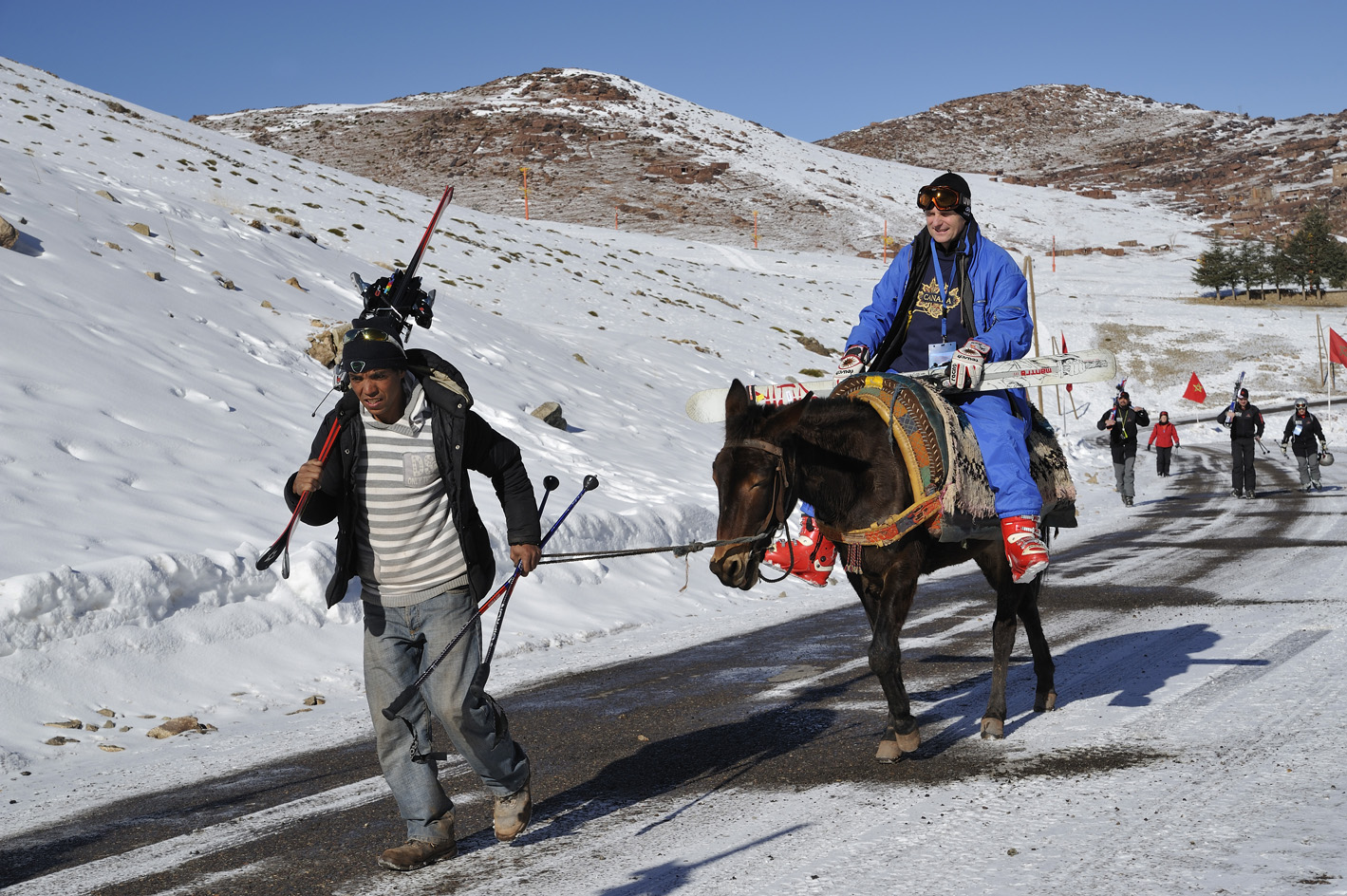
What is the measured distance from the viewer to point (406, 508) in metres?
4.17

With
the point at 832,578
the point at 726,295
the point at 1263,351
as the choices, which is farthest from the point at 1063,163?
the point at 832,578

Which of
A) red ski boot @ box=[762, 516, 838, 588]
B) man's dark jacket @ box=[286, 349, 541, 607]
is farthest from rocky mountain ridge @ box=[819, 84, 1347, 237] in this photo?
man's dark jacket @ box=[286, 349, 541, 607]

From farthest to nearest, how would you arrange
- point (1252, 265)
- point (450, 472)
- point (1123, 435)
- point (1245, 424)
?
point (1252, 265) < point (1123, 435) < point (1245, 424) < point (450, 472)

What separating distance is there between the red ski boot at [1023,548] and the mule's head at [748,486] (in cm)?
141

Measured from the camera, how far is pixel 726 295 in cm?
4400

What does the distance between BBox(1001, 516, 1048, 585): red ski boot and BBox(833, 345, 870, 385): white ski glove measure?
1148 millimetres

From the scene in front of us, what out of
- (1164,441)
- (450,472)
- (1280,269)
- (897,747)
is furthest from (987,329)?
(1280,269)

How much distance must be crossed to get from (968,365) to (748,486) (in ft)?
4.93

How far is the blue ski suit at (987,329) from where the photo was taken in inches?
226

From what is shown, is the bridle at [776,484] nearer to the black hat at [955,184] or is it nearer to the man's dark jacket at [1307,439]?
the black hat at [955,184]

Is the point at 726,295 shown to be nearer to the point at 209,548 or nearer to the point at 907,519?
the point at 209,548

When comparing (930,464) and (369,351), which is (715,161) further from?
(369,351)

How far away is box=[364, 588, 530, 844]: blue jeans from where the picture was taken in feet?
13.5

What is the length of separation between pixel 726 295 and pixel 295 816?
40220 millimetres
